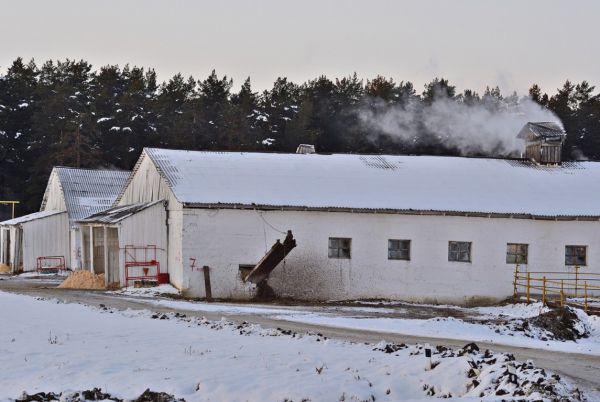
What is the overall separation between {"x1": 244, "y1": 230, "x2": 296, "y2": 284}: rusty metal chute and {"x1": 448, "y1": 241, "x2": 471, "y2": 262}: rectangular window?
6800 millimetres

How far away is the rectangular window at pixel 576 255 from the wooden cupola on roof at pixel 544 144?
7.97m

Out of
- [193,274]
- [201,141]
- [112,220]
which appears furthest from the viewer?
[201,141]

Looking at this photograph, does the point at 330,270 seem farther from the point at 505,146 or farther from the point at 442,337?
the point at 505,146

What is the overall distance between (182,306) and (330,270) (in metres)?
8.08

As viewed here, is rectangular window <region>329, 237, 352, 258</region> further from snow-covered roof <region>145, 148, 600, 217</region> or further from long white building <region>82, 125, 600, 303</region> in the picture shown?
snow-covered roof <region>145, 148, 600, 217</region>

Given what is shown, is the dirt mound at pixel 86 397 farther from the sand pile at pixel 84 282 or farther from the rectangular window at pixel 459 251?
the sand pile at pixel 84 282

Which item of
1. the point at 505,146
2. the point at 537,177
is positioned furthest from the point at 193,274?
the point at 505,146

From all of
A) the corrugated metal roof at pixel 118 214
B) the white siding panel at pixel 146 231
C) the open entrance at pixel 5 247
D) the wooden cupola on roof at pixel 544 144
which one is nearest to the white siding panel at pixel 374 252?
the white siding panel at pixel 146 231

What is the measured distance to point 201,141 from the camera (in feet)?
258

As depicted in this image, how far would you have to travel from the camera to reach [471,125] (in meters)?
56.3

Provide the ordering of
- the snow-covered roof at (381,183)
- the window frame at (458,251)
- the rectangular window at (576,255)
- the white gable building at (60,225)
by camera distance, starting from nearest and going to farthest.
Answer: the snow-covered roof at (381,183) → the window frame at (458,251) → the rectangular window at (576,255) → the white gable building at (60,225)

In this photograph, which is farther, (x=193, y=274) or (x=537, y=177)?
(x=537, y=177)

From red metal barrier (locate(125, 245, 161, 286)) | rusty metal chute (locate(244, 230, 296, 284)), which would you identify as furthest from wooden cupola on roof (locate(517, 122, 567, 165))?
red metal barrier (locate(125, 245, 161, 286))

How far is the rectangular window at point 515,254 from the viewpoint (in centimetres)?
3547
